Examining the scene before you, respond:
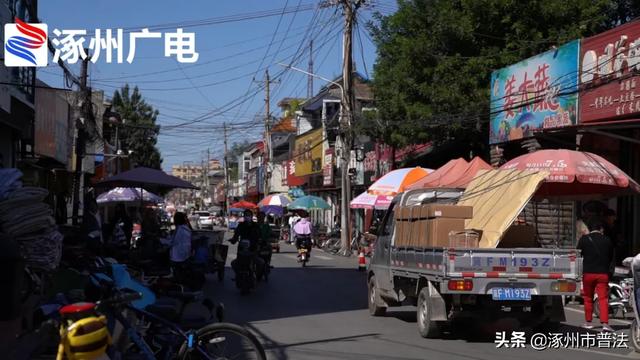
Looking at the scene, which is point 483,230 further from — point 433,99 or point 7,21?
point 433,99

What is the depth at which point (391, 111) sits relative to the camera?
2756 cm

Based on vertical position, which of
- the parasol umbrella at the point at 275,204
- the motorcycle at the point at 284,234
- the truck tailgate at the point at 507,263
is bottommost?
the motorcycle at the point at 284,234

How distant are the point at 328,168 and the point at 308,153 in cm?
858

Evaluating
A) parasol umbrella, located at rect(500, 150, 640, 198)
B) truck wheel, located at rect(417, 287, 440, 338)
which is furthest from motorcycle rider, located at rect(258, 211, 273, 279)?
truck wheel, located at rect(417, 287, 440, 338)

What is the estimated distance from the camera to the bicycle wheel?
657cm

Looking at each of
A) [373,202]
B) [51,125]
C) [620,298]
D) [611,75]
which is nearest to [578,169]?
[620,298]

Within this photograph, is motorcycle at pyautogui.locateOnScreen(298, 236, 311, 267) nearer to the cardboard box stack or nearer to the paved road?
the paved road

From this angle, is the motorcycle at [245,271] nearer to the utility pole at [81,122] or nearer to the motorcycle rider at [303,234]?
the motorcycle rider at [303,234]

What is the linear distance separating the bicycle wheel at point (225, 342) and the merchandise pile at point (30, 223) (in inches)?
119

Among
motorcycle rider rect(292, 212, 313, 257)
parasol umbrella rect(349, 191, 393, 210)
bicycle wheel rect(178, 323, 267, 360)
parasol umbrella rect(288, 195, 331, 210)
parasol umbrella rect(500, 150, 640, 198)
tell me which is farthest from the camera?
parasol umbrella rect(288, 195, 331, 210)

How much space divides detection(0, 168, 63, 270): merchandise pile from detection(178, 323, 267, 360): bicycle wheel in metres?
3.03

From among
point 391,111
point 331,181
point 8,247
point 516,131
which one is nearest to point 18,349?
point 8,247

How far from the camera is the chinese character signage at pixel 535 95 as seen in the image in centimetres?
1959

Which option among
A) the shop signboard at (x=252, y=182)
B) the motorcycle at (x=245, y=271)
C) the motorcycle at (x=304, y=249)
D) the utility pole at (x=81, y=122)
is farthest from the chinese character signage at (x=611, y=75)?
the shop signboard at (x=252, y=182)
